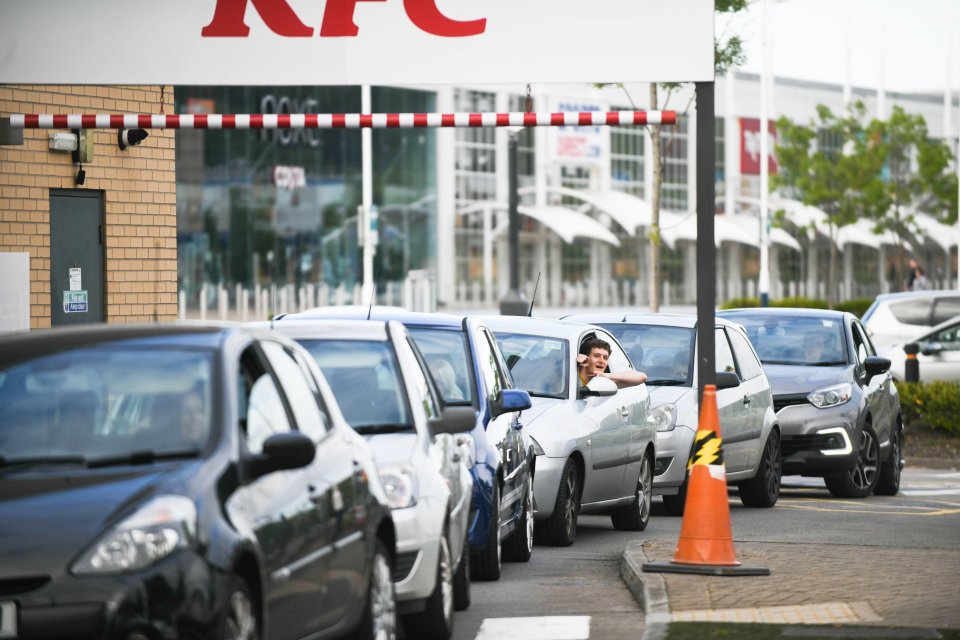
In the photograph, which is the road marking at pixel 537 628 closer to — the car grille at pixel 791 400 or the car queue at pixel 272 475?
the car queue at pixel 272 475

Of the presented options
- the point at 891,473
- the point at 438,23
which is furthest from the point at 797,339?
the point at 438,23

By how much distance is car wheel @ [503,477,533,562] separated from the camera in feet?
38.3

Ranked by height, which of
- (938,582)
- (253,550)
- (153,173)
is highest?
(153,173)

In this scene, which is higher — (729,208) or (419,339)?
(729,208)

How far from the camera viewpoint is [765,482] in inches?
649

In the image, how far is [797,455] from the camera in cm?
1748

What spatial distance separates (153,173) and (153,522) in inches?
513

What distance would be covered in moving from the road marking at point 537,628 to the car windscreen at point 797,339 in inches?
360

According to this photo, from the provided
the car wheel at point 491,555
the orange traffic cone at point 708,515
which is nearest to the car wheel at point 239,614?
the car wheel at point 491,555

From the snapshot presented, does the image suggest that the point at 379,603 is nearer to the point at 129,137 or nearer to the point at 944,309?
the point at 129,137

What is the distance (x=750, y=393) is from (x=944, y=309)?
15483mm

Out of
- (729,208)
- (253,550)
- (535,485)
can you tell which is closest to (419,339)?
(535,485)

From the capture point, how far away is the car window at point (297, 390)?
696 centimetres

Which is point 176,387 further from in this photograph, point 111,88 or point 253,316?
point 253,316
